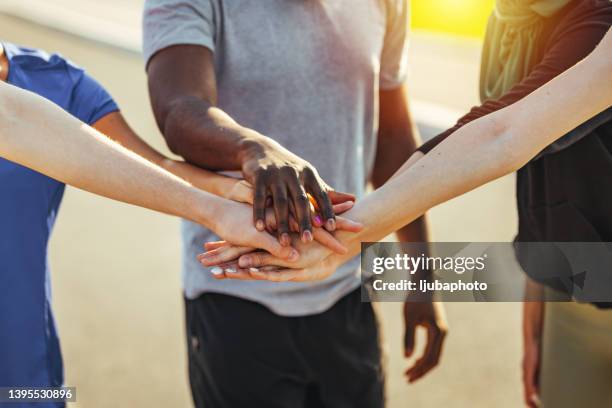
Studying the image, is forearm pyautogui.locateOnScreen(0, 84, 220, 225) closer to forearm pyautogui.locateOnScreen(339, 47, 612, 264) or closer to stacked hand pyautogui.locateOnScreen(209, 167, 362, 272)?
stacked hand pyautogui.locateOnScreen(209, 167, 362, 272)

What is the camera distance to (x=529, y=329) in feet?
7.20

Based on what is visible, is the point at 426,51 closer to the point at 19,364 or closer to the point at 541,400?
the point at 541,400

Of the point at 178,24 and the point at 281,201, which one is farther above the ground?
the point at 178,24

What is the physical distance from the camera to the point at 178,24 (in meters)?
1.74

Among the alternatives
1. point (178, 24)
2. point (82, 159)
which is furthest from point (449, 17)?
point (82, 159)

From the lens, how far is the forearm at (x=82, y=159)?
1.54 meters

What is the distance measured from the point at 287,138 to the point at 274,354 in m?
0.53

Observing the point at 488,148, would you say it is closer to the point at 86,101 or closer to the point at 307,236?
the point at 307,236

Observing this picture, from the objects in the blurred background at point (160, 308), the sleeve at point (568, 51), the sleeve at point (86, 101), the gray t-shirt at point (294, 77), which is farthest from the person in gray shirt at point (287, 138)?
the sleeve at point (568, 51)

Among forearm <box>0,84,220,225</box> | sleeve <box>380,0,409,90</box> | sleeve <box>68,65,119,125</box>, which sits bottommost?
forearm <box>0,84,220,225</box>

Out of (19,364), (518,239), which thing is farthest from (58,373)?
(518,239)

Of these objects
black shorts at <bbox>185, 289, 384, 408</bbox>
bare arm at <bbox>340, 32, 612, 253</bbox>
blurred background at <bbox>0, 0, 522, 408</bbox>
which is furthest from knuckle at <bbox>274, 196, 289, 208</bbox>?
blurred background at <bbox>0, 0, 522, 408</bbox>

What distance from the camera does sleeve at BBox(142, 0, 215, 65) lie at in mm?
1729

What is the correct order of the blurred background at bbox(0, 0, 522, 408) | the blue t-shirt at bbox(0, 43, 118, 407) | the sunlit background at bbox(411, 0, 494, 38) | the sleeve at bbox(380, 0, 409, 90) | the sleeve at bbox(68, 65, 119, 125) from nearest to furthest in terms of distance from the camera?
1. the blue t-shirt at bbox(0, 43, 118, 407)
2. the sleeve at bbox(68, 65, 119, 125)
3. the sleeve at bbox(380, 0, 409, 90)
4. the blurred background at bbox(0, 0, 522, 408)
5. the sunlit background at bbox(411, 0, 494, 38)
